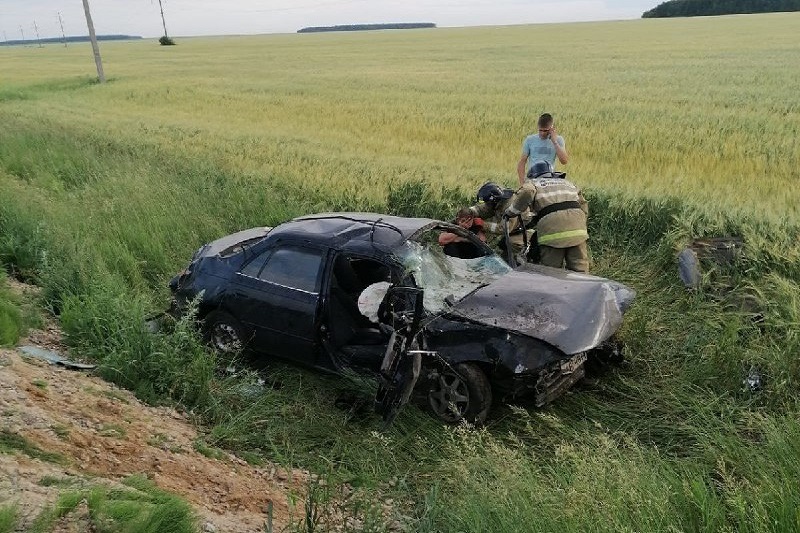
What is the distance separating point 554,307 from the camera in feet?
16.6

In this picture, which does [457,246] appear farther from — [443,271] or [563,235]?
[563,235]

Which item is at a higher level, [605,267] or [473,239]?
[473,239]

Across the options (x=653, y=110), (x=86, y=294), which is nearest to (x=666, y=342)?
(x=86, y=294)

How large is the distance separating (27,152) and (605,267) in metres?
11.9

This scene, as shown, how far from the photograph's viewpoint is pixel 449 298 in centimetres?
533

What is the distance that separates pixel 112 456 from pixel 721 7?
4547 inches

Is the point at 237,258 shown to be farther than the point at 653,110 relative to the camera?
No

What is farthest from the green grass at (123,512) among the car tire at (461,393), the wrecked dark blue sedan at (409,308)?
the car tire at (461,393)

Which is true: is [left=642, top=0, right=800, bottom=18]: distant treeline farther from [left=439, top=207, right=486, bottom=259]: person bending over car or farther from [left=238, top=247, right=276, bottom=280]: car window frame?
[left=238, top=247, right=276, bottom=280]: car window frame

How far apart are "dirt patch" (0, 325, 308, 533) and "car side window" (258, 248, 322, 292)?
1.43 metres

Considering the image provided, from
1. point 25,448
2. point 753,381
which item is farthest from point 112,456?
point 753,381

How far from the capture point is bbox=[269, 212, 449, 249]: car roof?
569 cm

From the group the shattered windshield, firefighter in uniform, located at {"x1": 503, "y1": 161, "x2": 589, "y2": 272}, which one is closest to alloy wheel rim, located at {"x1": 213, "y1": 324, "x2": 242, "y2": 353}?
the shattered windshield

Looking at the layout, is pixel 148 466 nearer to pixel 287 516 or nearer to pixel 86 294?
pixel 287 516
